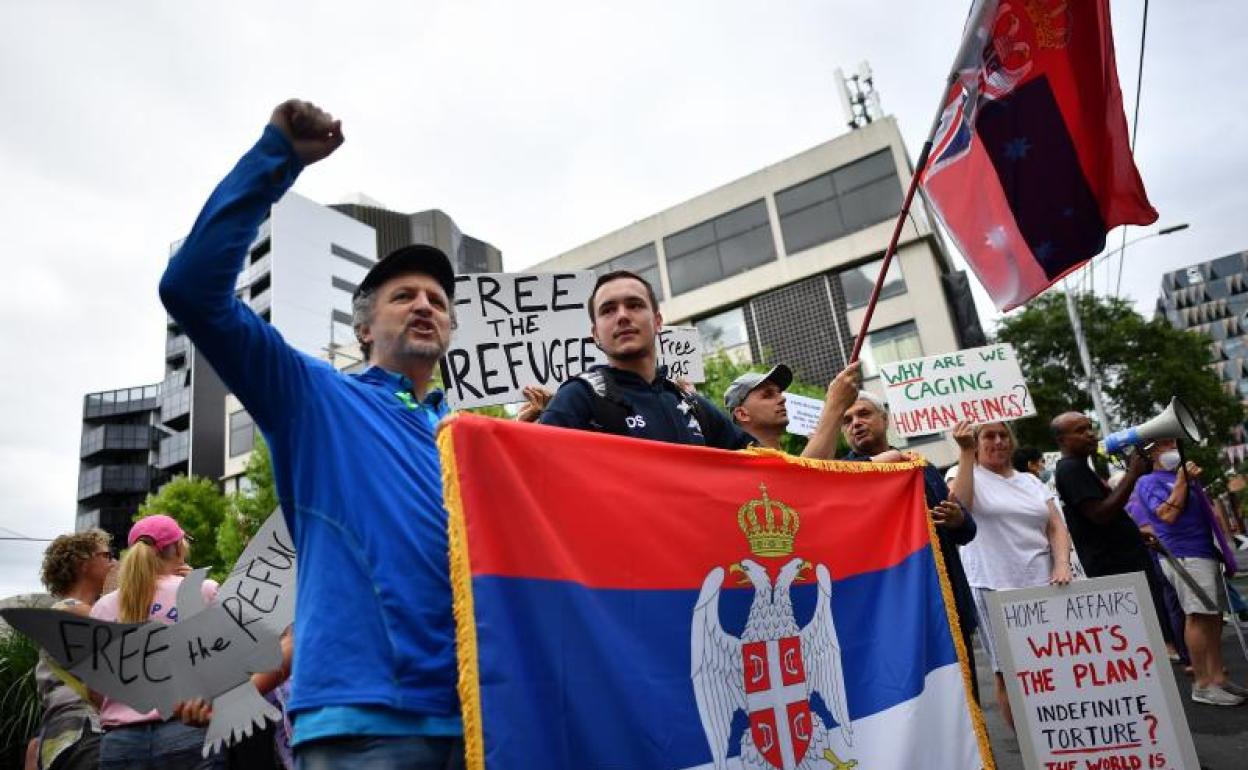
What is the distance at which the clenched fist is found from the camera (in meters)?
1.70

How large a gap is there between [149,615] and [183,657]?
138 cm

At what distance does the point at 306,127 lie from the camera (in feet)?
5.65

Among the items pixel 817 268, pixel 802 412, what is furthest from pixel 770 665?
pixel 817 268

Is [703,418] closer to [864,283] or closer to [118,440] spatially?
[864,283]

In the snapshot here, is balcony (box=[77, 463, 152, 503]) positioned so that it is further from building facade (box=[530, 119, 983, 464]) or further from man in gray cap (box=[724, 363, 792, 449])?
man in gray cap (box=[724, 363, 792, 449])

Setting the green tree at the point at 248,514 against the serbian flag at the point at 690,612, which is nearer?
the serbian flag at the point at 690,612

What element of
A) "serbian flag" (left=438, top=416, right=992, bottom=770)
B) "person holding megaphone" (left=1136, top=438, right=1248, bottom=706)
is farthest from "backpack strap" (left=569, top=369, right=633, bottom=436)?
"person holding megaphone" (left=1136, top=438, right=1248, bottom=706)

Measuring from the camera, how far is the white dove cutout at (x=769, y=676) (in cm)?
217

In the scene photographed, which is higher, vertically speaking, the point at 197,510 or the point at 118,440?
the point at 118,440

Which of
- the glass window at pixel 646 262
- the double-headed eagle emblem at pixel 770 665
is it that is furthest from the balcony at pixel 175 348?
the double-headed eagle emblem at pixel 770 665

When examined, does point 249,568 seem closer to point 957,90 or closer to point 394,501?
point 394,501

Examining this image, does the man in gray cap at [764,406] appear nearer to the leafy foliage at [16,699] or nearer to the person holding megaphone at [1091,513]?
the person holding megaphone at [1091,513]

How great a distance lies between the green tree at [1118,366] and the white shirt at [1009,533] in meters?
23.8

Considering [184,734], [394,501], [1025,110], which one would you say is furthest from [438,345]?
[1025,110]
